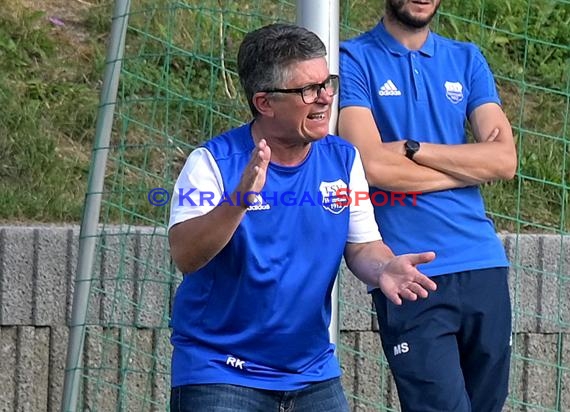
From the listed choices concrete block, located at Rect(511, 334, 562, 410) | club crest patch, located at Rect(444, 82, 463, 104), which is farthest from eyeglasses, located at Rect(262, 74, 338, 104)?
concrete block, located at Rect(511, 334, 562, 410)

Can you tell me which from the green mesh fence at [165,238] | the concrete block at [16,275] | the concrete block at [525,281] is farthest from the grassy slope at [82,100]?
the concrete block at [16,275]

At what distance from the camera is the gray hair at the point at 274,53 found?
3.23 m

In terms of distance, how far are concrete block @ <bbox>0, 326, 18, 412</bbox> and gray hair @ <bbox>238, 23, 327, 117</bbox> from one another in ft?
6.66

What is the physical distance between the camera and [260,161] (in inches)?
116

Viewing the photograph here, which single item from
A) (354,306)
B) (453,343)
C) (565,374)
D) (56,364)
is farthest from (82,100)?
(453,343)

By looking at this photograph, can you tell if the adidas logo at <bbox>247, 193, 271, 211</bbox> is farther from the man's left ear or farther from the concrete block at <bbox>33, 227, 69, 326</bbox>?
the concrete block at <bbox>33, 227, 69, 326</bbox>

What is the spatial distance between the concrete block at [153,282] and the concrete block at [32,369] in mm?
363

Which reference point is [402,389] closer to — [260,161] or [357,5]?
[260,161]

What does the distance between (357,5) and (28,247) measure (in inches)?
85.5

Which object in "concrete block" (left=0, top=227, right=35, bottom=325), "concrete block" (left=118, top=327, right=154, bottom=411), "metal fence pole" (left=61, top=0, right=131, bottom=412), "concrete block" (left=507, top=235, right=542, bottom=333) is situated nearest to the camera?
"metal fence pole" (left=61, top=0, right=131, bottom=412)

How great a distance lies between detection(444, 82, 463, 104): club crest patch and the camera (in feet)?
13.0

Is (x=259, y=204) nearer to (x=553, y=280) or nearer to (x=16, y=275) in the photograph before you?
(x=16, y=275)

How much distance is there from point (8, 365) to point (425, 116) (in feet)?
6.40

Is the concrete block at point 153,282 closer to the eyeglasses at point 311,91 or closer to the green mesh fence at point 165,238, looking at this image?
the green mesh fence at point 165,238
